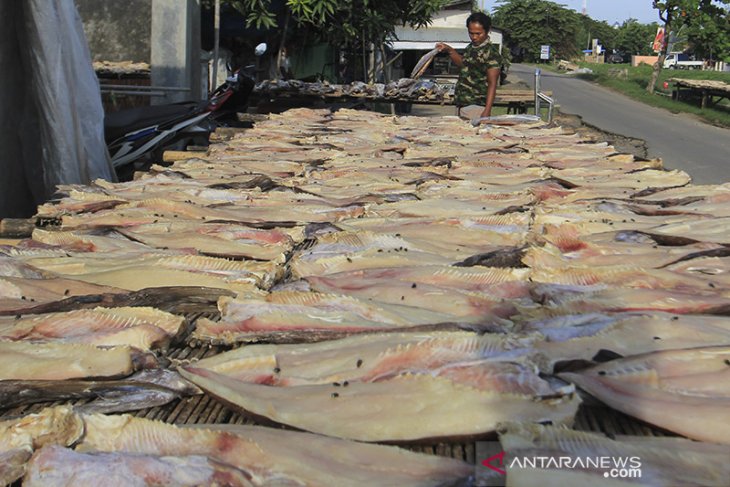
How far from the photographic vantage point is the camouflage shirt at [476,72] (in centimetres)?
1017

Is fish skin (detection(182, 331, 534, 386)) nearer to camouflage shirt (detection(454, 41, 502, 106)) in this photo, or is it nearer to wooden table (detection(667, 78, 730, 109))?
camouflage shirt (detection(454, 41, 502, 106))

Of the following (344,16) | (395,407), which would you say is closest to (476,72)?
(344,16)

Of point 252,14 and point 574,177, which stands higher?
point 252,14

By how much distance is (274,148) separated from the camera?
23.9 feet

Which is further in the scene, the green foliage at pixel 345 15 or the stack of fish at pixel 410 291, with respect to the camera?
the green foliage at pixel 345 15

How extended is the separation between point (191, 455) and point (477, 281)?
5.16ft

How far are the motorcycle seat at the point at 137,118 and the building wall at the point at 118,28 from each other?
5.72m

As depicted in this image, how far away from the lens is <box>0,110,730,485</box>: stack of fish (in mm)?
2064

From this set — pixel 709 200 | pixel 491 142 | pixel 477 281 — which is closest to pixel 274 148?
pixel 491 142

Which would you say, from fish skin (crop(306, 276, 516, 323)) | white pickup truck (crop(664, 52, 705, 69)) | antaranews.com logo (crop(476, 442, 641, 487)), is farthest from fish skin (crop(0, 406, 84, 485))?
white pickup truck (crop(664, 52, 705, 69))

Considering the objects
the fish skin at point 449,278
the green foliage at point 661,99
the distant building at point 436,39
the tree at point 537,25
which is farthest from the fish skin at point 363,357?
the tree at point 537,25

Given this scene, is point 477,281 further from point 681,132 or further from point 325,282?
point 681,132

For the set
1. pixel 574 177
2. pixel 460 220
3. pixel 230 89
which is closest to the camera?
pixel 460 220

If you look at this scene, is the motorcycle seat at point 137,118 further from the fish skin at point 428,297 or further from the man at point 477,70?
the fish skin at point 428,297
